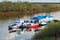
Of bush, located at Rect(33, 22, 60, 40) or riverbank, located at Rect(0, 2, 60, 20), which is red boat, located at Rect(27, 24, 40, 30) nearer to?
bush, located at Rect(33, 22, 60, 40)

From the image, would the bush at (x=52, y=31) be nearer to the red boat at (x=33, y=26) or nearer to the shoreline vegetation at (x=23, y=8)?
the red boat at (x=33, y=26)

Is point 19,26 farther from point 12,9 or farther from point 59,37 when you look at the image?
point 12,9

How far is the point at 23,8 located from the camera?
20.3 ft

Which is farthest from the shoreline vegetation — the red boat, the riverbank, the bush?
the bush

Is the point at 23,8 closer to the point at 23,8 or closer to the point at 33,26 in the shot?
the point at 23,8

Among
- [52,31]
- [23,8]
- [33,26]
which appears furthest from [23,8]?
[52,31]

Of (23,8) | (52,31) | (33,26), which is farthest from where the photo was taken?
(23,8)

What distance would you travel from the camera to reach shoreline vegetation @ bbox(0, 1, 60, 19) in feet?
19.6

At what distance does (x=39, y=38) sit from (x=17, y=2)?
157 inches

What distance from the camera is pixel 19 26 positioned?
11.5 ft

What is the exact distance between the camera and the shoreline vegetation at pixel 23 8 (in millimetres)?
5977

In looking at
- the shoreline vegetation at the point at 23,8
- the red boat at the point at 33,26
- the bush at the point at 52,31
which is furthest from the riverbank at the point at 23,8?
the bush at the point at 52,31

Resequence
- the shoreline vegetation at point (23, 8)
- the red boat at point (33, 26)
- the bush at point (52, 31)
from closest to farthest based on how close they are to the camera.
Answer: the bush at point (52, 31) < the red boat at point (33, 26) < the shoreline vegetation at point (23, 8)

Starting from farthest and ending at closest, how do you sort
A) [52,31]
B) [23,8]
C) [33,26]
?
1. [23,8]
2. [33,26]
3. [52,31]
